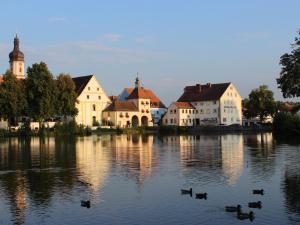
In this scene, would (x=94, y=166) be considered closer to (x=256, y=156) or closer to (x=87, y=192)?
(x=87, y=192)

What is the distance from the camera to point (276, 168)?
121 feet

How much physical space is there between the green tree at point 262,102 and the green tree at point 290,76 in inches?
2376

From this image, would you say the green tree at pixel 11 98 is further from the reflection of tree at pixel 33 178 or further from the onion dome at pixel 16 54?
the reflection of tree at pixel 33 178

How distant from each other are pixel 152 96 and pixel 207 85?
1766 cm

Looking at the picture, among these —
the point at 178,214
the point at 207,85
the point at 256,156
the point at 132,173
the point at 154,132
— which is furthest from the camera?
the point at 207,85

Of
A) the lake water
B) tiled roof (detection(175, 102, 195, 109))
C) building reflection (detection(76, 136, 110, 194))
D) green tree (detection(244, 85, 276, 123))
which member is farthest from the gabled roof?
Answer: the lake water

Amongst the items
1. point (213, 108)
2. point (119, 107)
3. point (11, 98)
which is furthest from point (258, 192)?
point (213, 108)

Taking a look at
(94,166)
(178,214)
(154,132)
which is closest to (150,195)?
(178,214)

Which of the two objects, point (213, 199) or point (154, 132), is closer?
point (213, 199)

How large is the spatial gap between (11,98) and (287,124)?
53.5 meters

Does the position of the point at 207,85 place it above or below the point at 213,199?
above

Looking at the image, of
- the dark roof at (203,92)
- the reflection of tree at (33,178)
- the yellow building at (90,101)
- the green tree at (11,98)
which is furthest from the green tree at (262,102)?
the reflection of tree at (33,178)

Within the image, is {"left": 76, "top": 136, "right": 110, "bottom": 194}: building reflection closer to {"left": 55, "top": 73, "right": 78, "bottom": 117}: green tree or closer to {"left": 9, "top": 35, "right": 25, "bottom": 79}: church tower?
{"left": 55, "top": 73, "right": 78, "bottom": 117}: green tree

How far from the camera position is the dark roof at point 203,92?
5546 inches
